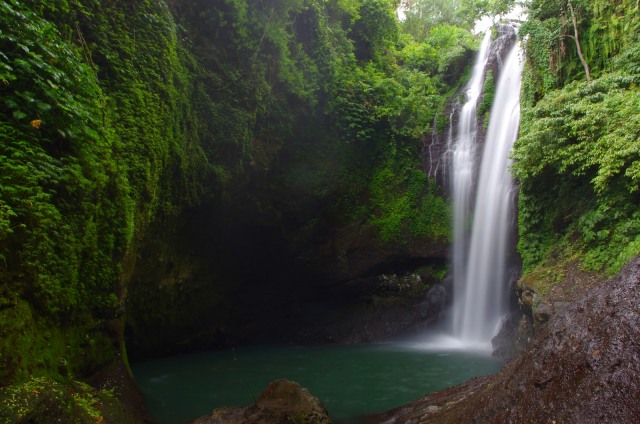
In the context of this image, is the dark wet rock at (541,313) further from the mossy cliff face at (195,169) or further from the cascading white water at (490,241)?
the mossy cliff face at (195,169)

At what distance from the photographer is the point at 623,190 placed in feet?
22.0

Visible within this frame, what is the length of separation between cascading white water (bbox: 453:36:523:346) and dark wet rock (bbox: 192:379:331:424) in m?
7.27

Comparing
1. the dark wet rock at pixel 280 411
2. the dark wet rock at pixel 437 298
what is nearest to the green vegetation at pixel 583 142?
the dark wet rock at pixel 437 298

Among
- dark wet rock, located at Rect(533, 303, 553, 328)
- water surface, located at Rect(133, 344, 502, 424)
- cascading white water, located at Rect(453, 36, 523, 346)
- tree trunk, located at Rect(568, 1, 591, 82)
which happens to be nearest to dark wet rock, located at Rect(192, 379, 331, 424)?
water surface, located at Rect(133, 344, 502, 424)

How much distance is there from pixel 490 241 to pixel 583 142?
4.22 metres

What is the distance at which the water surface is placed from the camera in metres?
6.89

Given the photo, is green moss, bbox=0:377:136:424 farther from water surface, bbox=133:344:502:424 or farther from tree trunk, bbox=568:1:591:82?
tree trunk, bbox=568:1:591:82

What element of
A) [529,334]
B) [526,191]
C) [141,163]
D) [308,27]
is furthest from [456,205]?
[141,163]

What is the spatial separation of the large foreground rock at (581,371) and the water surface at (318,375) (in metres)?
3.31

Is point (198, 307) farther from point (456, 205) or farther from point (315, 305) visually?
point (456, 205)

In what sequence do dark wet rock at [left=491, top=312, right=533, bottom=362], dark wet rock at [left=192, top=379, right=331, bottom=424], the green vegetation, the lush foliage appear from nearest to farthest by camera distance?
the lush foliage → dark wet rock at [left=192, top=379, right=331, bottom=424] → the green vegetation → dark wet rock at [left=491, top=312, right=533, bottom=362]

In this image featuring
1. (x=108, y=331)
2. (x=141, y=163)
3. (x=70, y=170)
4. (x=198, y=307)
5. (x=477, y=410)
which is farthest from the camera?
(x=198, y=307)

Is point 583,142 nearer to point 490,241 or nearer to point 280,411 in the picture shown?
point 490,241

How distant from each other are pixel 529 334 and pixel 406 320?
509cm
